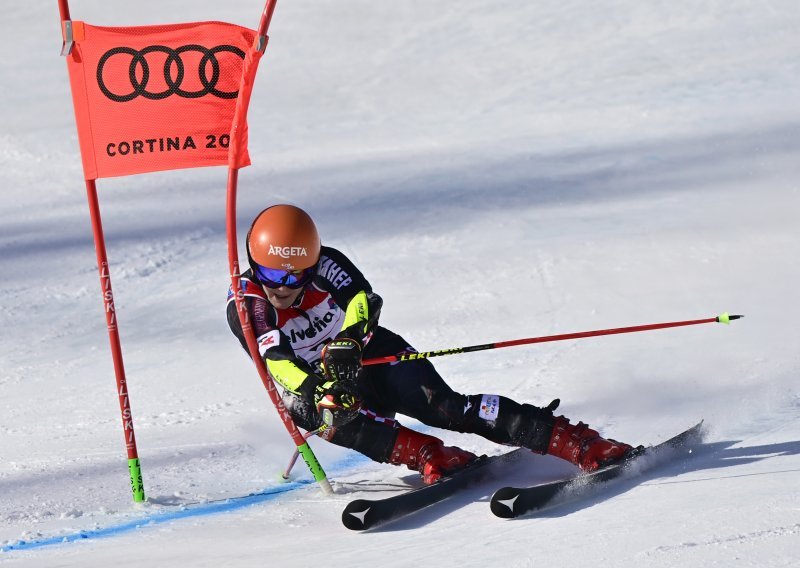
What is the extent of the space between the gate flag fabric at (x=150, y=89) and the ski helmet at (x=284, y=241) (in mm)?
310

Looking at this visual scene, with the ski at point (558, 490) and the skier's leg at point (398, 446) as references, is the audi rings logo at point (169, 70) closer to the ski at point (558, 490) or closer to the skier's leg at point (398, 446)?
the skier's leg at point (398, 446)

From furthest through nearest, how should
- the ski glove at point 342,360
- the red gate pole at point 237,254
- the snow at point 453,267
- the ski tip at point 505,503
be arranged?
the red gate pole at point 237,254 → the ski glove at point 342,360 → the snow at point 453,267 → the ski tip at point 505,503

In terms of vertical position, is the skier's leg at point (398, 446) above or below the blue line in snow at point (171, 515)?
above

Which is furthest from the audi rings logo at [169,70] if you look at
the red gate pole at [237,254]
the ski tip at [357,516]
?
the ski tip at [357,516]

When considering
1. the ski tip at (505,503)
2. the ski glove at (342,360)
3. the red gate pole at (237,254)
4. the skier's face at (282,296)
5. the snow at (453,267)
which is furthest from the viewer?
the skier's face at (282,296)

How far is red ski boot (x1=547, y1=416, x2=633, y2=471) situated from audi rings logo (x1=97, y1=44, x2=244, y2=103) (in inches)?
75.0

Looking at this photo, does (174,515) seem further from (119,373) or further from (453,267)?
(453,267)

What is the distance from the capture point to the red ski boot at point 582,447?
14.8 ft

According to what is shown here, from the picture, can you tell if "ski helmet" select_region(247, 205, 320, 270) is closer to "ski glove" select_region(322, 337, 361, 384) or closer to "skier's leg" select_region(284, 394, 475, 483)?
"ski glove" select_region(322, 337, 361, 384)

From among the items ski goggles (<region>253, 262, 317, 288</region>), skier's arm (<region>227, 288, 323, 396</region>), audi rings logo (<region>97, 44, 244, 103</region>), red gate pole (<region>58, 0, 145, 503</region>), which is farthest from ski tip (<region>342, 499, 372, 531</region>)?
audi rings logo (<region>97, 44, 244, 103</region>)

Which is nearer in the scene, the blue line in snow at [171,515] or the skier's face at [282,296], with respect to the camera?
the blue line in snow at [171,515]

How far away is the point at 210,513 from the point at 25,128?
10061mm

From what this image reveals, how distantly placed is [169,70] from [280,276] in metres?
0.92

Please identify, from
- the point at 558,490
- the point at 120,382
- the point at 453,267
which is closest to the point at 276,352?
the point at 120,382
